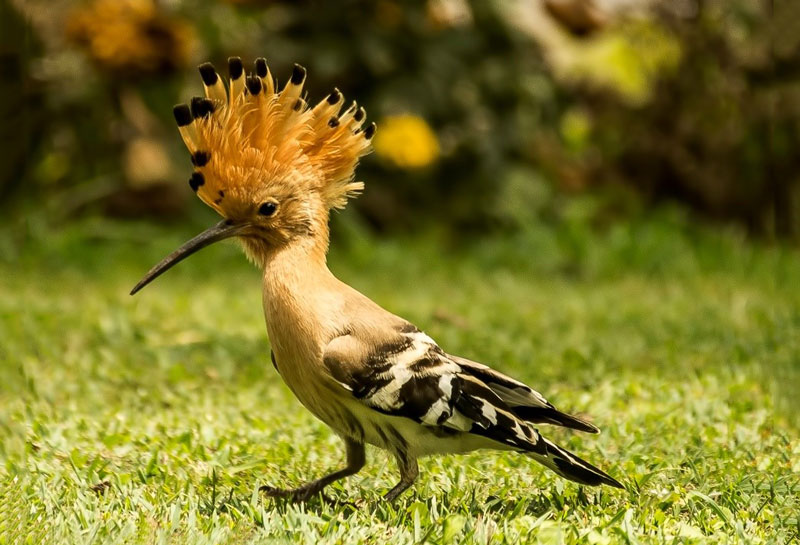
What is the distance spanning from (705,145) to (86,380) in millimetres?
5702

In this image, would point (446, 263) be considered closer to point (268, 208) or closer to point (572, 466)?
point (268, 208)

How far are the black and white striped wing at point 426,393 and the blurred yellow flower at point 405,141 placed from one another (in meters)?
4.84

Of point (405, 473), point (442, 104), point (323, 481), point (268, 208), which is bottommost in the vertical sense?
point (323, 481)

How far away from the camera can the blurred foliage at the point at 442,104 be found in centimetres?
809

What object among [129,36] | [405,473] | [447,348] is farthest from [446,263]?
[405,473]

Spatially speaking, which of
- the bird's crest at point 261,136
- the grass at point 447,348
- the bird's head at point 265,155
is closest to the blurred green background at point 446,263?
the grass at point 447,348

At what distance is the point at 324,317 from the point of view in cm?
319

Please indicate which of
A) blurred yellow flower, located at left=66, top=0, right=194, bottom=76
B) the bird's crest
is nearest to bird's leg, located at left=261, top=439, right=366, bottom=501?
the bird's crest

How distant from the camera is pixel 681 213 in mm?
8648

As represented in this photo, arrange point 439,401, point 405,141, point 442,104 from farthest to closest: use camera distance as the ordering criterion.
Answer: point 442,104 < point 405,141 < point 439,401

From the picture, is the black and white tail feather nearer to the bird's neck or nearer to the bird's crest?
the bird's neck

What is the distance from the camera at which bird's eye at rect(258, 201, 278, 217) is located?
331cm

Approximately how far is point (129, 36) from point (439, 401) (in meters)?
5.44

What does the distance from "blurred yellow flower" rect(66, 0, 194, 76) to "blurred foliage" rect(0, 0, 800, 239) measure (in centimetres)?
1
